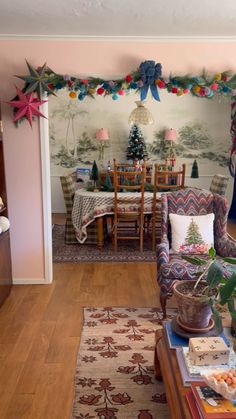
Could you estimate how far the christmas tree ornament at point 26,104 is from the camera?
10.5ft

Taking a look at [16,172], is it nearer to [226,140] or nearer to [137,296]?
[137,296]

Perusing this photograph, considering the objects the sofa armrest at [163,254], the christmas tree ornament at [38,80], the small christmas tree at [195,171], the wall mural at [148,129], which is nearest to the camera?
the sofa armrest at [163,254]

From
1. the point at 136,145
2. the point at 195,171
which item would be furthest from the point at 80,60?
the point at 195,171

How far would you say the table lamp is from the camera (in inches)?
257

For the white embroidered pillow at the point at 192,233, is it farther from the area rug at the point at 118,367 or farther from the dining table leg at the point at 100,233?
the dining table leg at the point at 100,233

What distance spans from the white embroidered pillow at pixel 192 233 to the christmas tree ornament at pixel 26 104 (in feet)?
5.51

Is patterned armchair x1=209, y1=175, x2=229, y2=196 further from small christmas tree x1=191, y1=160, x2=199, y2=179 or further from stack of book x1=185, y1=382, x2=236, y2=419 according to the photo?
stack of book x1=185, y1=382, x2=236, y2=419

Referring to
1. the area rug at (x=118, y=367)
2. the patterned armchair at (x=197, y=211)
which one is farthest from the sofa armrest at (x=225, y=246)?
the area rug at (x=118, y=367)

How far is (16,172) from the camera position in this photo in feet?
11.3

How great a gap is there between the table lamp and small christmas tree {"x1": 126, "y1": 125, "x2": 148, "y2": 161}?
482 mm

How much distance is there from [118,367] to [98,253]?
240 centimetres

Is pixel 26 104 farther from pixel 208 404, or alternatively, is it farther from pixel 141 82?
pixel 208 404

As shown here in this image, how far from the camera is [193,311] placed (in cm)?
181

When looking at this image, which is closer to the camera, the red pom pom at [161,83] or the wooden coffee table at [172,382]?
the wooden coffee table at [172,382]
